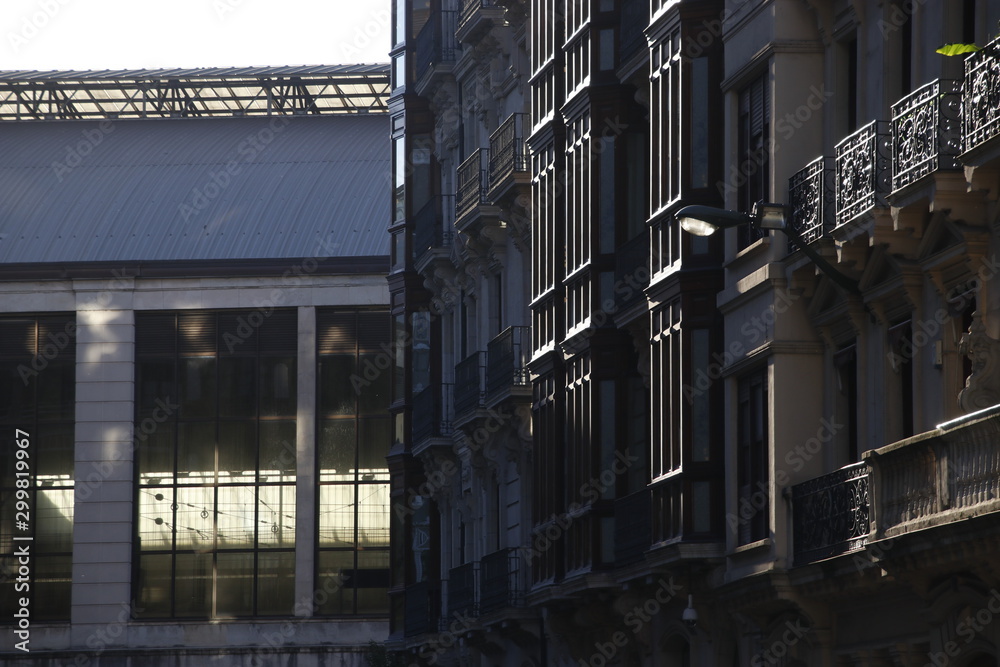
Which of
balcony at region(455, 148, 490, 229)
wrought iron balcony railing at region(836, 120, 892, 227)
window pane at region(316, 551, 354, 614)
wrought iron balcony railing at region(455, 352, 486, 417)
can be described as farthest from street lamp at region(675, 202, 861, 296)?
window pane at region(316, 551, 354, 614)

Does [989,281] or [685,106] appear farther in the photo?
[685,106]

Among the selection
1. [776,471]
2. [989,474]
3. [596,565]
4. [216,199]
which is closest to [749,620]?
[776,471]

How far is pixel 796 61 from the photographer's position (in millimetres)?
28031

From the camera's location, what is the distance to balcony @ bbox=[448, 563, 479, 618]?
4703 centimetres

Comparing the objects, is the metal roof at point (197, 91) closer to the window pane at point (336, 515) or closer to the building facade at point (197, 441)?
the building facade at point (197, 441)

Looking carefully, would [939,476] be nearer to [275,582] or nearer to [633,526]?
[633,526]

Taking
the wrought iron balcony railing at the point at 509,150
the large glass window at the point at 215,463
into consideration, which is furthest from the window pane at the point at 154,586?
the wrought iron balcony railing at the point at 509,150

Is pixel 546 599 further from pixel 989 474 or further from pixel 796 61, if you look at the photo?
pixel 989 474

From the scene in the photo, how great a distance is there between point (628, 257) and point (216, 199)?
50.3m

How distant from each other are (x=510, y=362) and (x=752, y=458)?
15.3 metres

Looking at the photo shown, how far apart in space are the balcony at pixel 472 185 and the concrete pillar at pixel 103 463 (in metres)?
31.7

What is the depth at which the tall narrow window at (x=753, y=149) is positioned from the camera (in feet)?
94.4

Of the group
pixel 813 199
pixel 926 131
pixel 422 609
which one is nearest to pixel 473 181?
pixel 422 609

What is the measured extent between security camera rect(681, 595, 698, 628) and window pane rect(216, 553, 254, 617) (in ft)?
155
